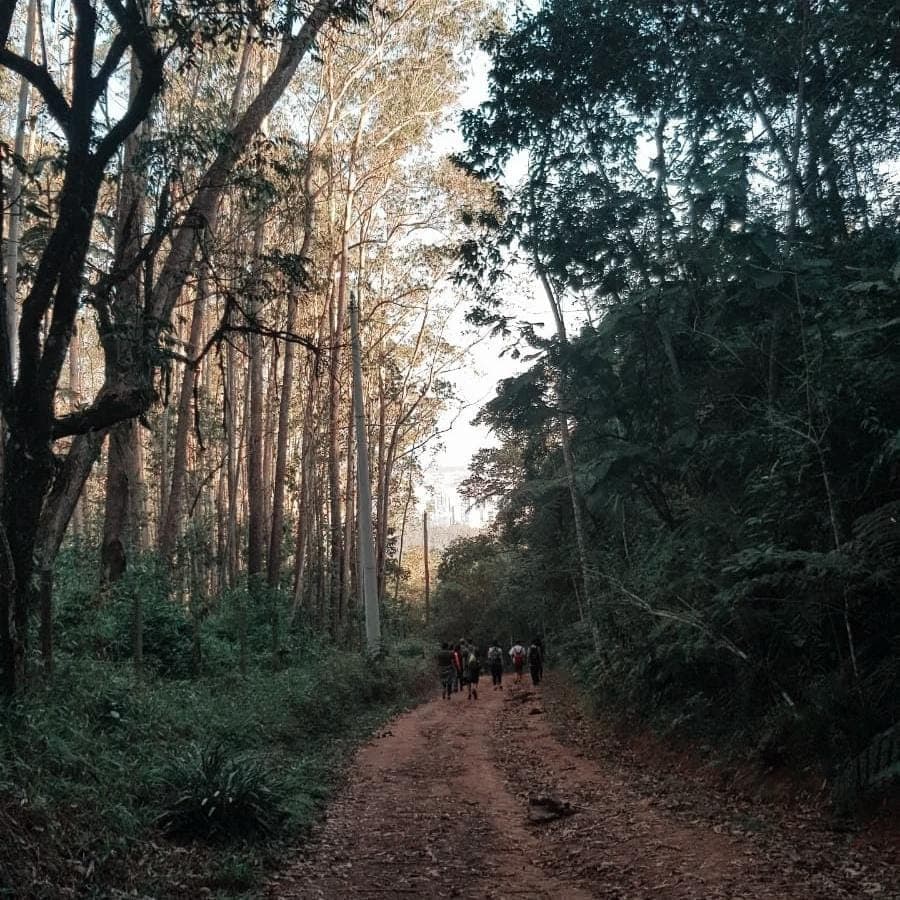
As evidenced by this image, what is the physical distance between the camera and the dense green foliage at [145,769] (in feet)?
16.4

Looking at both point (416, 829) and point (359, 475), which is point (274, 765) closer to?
point (416, 829)

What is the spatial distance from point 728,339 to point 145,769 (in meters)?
7.58

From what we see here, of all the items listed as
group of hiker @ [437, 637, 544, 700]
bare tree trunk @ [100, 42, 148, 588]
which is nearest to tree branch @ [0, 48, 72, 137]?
bare tree trunk @ [100, 42, 148, 588]

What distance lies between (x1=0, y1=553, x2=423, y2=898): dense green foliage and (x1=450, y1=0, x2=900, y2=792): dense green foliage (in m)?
4.49

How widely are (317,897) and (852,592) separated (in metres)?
4.80

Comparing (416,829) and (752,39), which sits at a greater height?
(752,39)

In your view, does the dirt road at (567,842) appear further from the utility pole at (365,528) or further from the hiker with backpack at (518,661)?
the hiker with backpack at (518,661)

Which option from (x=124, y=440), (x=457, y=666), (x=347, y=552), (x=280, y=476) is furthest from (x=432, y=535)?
(x=124, y=440)

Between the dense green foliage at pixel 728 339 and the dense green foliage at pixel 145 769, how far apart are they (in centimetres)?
449

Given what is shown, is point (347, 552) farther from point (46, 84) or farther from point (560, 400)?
point (46, 84)

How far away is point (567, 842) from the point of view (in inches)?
258

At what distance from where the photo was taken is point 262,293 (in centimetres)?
995

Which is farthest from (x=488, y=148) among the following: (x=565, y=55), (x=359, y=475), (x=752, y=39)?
(x=359, y=475)

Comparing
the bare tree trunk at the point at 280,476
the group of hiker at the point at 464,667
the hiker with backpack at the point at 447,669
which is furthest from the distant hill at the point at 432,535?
the bare tree trunk at the point at 280,476
